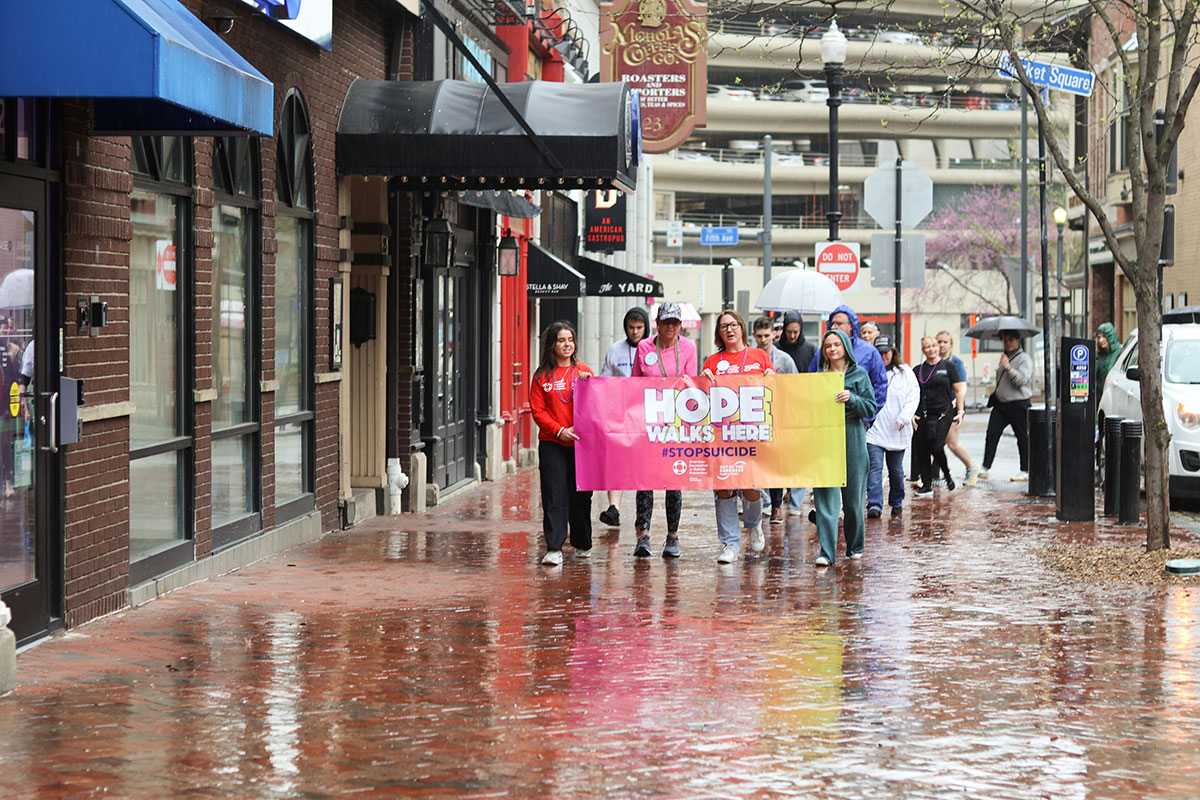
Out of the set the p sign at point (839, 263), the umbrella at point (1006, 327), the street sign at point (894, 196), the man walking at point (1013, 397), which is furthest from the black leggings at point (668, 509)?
the p sign at point (839, 263)

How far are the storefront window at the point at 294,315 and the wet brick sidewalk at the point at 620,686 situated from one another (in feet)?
4.68

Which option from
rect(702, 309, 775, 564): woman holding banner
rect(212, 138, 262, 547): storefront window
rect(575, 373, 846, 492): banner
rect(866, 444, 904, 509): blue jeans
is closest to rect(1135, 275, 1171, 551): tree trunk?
rect(575, 373, 846, 492): banner

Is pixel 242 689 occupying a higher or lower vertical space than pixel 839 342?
lower

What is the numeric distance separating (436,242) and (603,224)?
14.6 meters

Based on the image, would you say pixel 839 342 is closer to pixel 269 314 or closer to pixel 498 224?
pixel 269 314

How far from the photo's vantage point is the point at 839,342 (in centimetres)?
1294

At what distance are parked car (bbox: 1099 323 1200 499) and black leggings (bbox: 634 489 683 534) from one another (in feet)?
16.7

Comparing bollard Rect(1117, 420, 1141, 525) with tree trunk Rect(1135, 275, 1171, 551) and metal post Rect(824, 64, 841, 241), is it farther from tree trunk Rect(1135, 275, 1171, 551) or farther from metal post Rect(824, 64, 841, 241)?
metal post Rect(824, 64, 841, 241)

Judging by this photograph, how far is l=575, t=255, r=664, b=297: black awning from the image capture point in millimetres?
28859

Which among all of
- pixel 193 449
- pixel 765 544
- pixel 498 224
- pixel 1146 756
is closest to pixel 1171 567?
pixel 765 544

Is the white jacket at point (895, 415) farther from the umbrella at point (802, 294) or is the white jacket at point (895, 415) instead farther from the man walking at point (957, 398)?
the umbrella at point (802, 294)

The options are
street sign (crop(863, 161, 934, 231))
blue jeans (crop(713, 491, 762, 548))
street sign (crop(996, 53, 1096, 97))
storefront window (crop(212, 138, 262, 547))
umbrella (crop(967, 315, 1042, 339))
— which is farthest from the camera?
street sign (crop(863, 161, 934, 231))

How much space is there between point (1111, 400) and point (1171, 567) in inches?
311

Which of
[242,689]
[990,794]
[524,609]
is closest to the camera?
[990,794]
